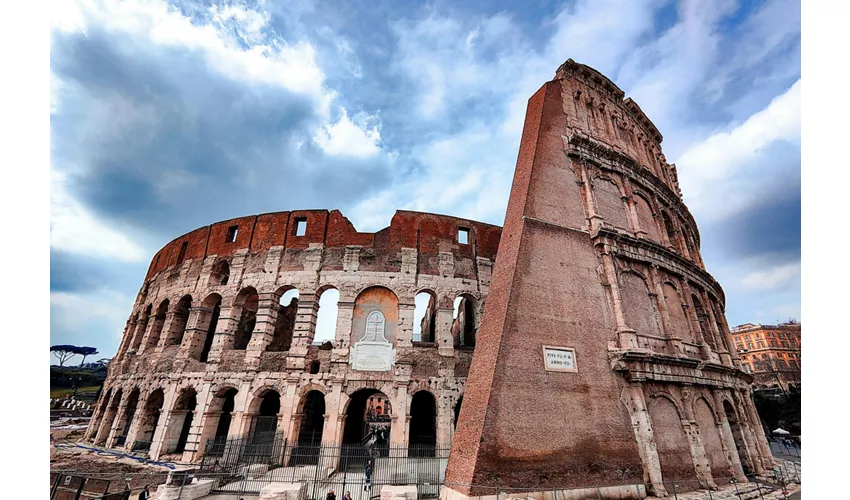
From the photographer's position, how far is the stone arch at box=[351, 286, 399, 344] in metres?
16.7

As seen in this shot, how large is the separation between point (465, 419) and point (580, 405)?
3.48 m

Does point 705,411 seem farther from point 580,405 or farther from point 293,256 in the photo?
point 293,256

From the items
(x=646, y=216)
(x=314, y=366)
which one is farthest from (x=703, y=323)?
(x=314, y=366)

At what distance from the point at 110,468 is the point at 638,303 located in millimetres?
21449

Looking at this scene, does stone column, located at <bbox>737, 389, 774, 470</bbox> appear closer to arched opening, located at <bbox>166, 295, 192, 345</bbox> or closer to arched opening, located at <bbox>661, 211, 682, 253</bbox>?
arched opening, located at <bbox>661, 211, 682, 253</bbox>

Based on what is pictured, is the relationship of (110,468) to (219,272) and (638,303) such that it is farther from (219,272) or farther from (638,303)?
(638,303)

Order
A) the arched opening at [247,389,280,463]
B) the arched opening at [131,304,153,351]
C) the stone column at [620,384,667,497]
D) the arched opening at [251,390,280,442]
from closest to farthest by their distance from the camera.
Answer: the stone column at [620,384,667,497] → the arched opening at [247,389,280,463] → the arched opening at [251,390,280,442] → the arched opening at [131,304,153,351]

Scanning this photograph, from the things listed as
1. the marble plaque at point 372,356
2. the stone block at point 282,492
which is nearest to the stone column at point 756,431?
the marble plaque at point 372,356

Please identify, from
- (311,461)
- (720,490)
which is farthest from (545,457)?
(311,461)

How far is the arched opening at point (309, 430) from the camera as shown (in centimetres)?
1488

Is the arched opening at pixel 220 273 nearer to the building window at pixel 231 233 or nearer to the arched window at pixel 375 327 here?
the building window at pixel 231 233

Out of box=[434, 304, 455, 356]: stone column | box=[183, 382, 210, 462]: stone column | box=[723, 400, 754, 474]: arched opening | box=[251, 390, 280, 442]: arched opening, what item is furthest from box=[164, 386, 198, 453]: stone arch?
box=[723, 400, 754, 474]: arched opening

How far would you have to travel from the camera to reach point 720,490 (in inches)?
436

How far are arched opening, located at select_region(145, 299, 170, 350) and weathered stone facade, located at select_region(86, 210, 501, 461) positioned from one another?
0.06 m
